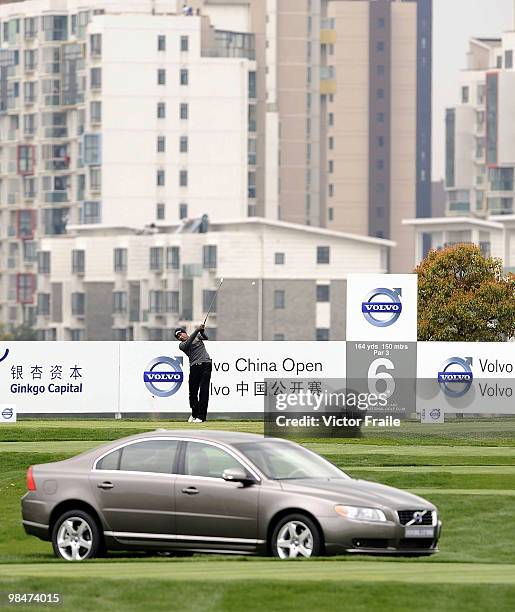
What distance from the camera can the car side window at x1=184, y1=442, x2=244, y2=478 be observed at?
69.1 feet

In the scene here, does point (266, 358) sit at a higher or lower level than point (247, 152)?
lower

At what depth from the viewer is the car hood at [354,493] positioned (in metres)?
20.3

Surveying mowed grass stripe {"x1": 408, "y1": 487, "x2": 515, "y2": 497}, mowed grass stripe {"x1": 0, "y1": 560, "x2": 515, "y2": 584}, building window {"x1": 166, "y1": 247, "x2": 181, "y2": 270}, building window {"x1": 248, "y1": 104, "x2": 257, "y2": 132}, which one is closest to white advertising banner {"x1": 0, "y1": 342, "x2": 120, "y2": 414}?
mowed grass stripe {"x1": 408, "y1": 487, "x2": 515, "y2": 497}

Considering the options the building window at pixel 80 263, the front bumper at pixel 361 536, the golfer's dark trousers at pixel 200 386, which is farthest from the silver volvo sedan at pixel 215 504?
the building window at pixel 80 263

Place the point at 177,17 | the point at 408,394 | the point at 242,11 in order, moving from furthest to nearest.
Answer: the point at 242,11 < the point at 177,17 < the point at 408,394

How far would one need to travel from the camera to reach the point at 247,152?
589 ft

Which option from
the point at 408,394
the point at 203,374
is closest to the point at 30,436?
the point at 203,374

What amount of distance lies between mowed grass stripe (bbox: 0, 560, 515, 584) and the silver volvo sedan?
1.51 ft

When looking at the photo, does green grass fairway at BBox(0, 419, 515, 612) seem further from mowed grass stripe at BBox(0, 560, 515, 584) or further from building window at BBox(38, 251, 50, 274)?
building window at BBox(38, 251, 50, 274)

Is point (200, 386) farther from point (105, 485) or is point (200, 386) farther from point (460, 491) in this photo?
point (105, 485)

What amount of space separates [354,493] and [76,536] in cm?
315

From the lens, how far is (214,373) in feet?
166

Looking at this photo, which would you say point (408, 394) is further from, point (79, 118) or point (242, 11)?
point (242, 11)

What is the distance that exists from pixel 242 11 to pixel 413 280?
156 m
